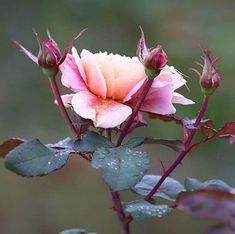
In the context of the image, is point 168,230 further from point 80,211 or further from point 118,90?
point 118,90

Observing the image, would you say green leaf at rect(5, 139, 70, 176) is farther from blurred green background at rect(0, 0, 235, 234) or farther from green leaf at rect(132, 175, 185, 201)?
blurred green background at rect(0, 0, 235, 234)

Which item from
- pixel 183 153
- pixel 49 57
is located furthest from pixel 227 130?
pixel 49 57

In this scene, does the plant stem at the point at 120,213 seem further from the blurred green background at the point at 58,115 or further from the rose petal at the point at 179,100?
the blurred green background at the point at 58,115

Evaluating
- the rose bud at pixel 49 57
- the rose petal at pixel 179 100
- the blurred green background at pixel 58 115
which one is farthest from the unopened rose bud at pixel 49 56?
the blurred green background at pixel 58 115

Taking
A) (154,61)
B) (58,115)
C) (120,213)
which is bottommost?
(58,115)

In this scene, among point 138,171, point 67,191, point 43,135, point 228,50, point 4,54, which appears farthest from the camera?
point 4,54

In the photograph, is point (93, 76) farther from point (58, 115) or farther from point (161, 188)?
point (58, 115)

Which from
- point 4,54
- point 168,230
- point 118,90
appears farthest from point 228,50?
point 118,90
